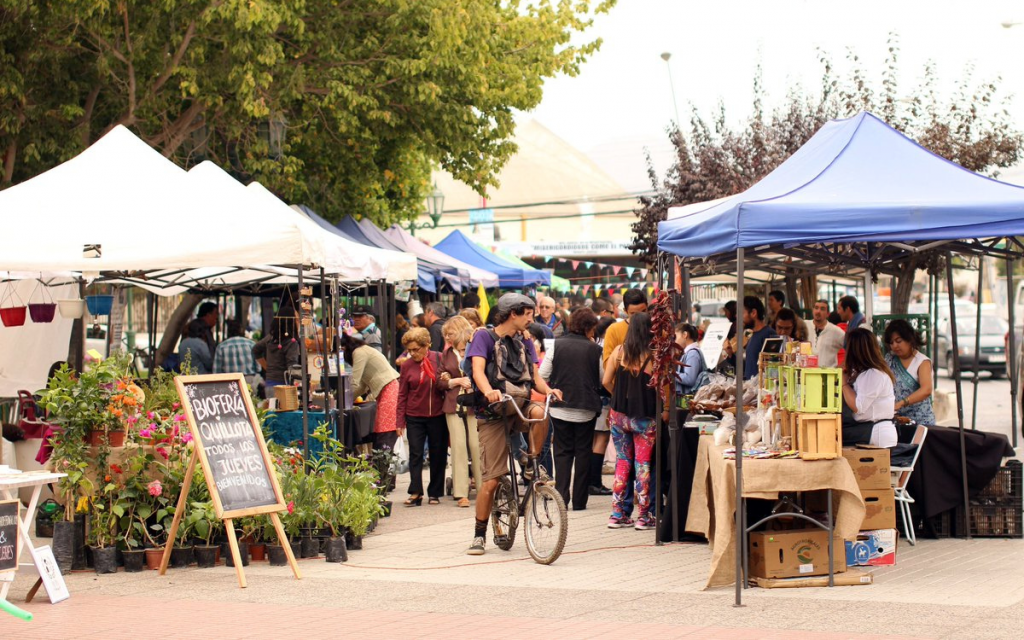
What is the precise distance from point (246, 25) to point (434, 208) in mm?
12109

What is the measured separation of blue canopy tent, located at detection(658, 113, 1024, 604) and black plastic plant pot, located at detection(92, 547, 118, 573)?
4.56m

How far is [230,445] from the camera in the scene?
29.9 feet

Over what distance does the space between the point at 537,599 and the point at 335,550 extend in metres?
2.21

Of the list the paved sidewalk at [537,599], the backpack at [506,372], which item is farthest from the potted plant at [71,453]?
the backpack at [506,372]

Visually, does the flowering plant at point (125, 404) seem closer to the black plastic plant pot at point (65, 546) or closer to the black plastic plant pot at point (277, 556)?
the black plastic plant pot at point (65, 546)

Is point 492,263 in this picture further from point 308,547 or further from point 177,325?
point 308,547

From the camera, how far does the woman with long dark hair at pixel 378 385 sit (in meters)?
13.2

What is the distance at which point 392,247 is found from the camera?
65.6ft

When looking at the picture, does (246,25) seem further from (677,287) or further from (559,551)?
(559,551)

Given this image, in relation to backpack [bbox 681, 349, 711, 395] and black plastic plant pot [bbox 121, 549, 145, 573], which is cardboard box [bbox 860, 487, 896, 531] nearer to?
backpack [bbox 681, 349, 711, 395]

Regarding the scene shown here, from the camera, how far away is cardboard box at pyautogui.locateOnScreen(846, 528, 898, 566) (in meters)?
8.84

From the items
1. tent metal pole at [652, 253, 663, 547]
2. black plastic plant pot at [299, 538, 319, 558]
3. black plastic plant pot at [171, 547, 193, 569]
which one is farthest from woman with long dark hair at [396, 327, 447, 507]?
black plastic plant pot at [171, 547, 193, 569]

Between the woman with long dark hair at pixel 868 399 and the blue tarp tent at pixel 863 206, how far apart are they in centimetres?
138

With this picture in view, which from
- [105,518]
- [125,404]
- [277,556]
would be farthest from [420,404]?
[105,518]
